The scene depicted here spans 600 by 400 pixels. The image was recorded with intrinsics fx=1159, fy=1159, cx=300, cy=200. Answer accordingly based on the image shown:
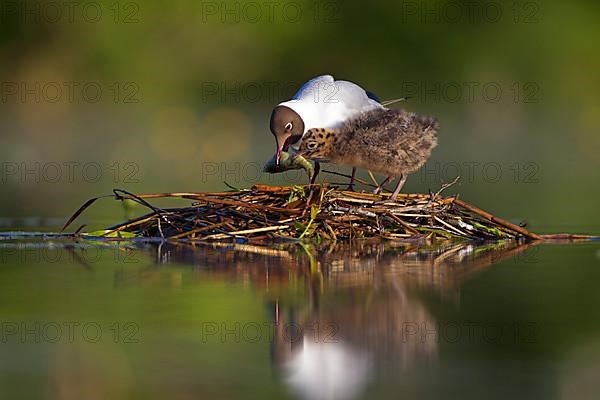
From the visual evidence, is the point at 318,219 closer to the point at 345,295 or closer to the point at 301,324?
the point at 345,295

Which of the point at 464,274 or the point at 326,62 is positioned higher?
the point at 326,62

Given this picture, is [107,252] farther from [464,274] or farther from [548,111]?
[548,111]

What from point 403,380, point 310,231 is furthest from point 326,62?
point 403,380

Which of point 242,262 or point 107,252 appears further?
point 107,252

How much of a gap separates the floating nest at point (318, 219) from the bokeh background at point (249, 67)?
7.41 meters

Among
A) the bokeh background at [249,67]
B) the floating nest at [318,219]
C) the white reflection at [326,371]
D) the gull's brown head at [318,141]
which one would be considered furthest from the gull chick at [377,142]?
the bokeh background at [249,67]

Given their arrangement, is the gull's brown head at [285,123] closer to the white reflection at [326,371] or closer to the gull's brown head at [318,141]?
the gull's brown head at [318,141]

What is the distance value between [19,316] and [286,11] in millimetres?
12162

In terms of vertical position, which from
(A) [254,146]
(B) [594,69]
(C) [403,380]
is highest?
(B) [594,69]

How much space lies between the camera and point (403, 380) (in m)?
2.71

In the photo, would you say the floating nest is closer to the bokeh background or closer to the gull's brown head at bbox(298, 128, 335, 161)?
the gull's brown head at bbox(298, 128, 335, 161)

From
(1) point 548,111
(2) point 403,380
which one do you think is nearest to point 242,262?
(2) point 403,380

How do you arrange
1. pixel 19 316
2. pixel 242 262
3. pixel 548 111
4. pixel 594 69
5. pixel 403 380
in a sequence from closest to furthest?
pixel 403 380 → pixel 19 316 → pixel 242 262 → pixel 594 69 → pixel 548 111

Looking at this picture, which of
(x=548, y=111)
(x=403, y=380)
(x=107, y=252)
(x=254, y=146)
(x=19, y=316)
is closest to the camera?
(x=403, y=380)
